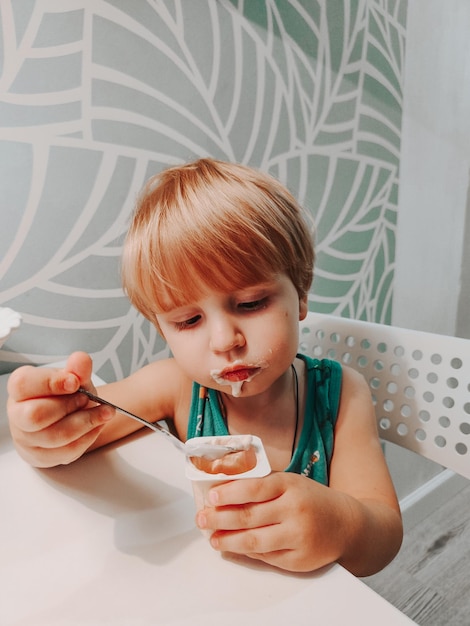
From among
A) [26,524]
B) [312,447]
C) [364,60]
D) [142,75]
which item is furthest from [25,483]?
[364,60]

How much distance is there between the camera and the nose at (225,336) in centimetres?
50

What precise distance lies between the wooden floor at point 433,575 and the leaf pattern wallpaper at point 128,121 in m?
0.74

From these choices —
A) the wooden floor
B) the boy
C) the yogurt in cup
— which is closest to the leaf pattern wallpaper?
the boy

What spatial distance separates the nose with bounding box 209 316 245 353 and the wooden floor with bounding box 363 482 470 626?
944 mm

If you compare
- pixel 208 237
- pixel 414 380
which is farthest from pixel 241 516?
pixel 414 380

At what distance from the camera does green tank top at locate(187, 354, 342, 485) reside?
0.64 m

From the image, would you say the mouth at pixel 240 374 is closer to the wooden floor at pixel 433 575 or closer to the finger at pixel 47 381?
the finger at pixel 47 381

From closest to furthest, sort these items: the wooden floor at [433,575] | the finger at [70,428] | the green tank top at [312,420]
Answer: the finger at [70,428] < the green tank top at [312,420] < the wooden floor at [433,575]

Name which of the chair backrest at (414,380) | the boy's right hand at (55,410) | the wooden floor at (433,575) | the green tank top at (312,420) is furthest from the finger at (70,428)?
the wooden floor at (433,575)

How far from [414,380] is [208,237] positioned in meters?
0.40

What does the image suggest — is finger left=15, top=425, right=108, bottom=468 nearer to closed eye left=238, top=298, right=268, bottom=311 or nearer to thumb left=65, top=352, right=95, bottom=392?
thumb left=65, top=352, right=95, bottom=392

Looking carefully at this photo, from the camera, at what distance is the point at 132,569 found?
382mm

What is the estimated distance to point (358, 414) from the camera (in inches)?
26.0

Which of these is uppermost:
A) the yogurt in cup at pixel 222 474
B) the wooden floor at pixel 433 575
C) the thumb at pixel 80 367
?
the thumb at pixel 80 367
